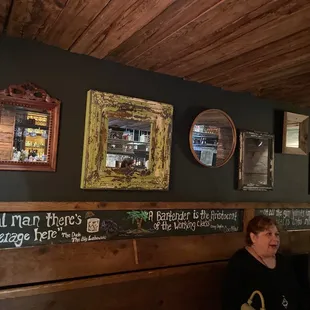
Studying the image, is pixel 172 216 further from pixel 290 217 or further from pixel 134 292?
pixel 290 217

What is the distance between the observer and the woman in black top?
2061 millimetres

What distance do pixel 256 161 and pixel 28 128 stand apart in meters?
1.96

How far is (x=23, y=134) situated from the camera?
196 cm

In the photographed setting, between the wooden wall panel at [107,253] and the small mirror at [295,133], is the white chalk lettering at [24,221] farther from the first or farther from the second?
the small mirror at [295,133]

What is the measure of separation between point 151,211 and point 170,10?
53.7 inches

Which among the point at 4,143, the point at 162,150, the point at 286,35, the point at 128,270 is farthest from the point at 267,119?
the point at 4,143

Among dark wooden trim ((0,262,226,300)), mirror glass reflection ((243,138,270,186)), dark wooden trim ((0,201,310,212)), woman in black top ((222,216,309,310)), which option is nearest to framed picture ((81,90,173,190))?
dark wooden trim ((0,201,310,212))

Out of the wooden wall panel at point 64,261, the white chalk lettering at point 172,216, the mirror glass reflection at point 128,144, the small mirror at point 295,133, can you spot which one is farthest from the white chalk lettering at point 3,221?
the small mirror at point 295,133

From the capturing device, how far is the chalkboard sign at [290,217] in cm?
310

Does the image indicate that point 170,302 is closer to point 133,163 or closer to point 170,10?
point 133,163

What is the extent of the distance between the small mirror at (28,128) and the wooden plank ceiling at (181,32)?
1.12ft

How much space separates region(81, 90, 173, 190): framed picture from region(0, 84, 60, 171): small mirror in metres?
0.22

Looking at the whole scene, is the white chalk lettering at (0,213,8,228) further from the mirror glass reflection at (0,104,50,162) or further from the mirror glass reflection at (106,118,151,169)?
the mirror glass reflection at (106,118,151,169)

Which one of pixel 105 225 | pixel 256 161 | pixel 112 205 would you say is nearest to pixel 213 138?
pixel 256 161
